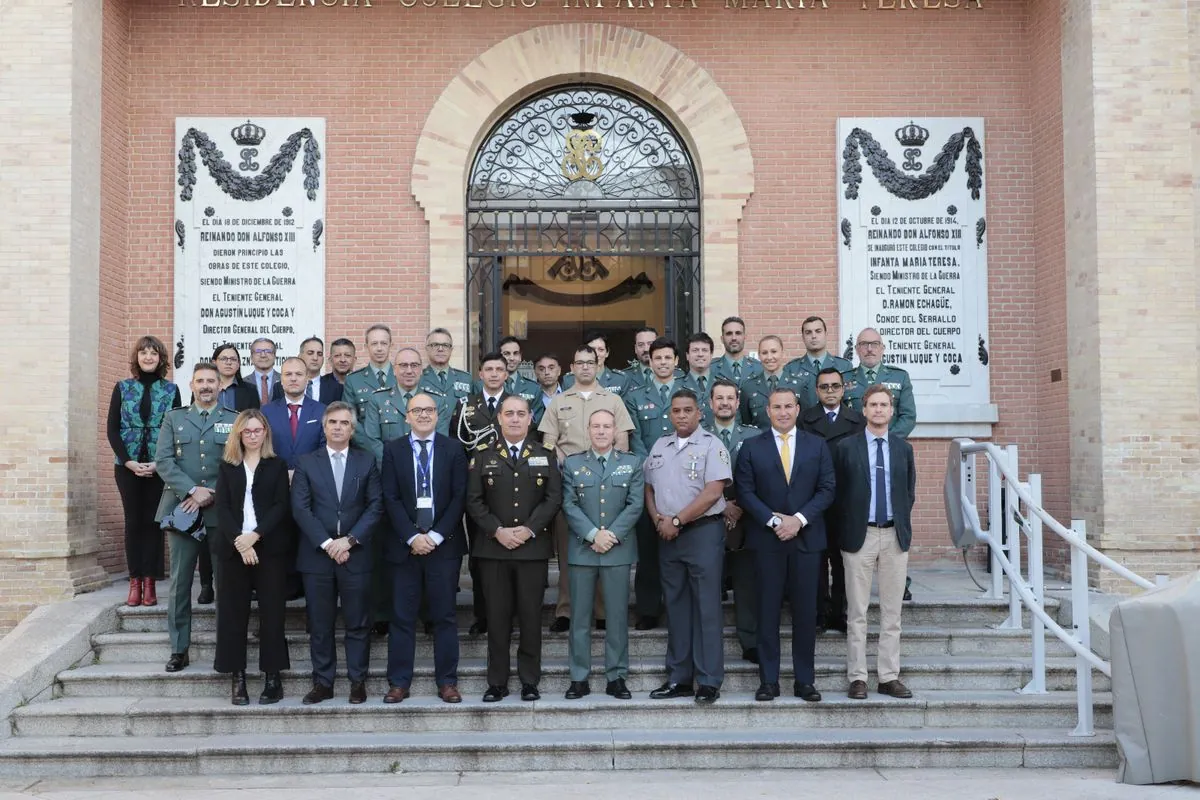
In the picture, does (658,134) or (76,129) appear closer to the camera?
(76,129)

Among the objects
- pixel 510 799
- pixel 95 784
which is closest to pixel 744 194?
pixel 510 799

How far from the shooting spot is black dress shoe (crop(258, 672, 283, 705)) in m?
7.38

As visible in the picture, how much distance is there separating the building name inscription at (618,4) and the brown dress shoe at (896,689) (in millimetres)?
7002

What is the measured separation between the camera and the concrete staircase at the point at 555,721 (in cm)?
686

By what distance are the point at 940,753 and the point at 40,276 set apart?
8.09 metres

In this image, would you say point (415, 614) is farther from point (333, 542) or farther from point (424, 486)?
point (424, 486)

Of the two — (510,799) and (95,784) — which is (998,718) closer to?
(510,799)

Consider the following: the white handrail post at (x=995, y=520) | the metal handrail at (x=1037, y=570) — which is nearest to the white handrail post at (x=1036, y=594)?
the metal handrail at (x=1037, y=570)

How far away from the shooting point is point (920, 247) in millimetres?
11742

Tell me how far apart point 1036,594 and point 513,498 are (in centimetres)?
358

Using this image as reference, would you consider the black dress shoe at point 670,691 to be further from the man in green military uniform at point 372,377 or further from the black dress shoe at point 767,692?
the man in green military uniform at point 372,377

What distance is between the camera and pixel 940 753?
689 cm

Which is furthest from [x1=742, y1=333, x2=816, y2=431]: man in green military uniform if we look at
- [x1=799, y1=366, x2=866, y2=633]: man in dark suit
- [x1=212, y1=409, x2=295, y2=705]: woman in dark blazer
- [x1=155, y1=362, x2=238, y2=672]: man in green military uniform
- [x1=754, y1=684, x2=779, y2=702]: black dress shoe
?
[x1=155, y1=362, x2=238, y2=672]: man in green military uniform

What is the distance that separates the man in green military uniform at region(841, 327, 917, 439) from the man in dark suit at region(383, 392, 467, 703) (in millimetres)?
3196
